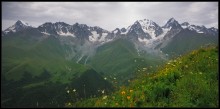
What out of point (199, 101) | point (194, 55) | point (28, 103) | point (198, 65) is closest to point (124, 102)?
point (199, 101)

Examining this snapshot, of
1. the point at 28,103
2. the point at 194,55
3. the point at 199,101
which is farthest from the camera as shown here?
the point at 28,103

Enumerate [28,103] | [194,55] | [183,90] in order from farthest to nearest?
[28,103] < [194,55] < [183,90]

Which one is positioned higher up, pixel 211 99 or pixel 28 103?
pixel 211 99

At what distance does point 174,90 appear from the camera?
511 inches

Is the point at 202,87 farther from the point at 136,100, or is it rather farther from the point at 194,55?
the point at 194,55

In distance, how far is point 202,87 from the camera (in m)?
12.9

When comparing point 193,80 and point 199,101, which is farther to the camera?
point 193,80

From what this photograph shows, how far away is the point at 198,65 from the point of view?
51.6ft

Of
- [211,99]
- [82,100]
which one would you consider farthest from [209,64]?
[82,100]

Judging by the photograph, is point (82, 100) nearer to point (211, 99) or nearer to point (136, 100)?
point (136, 100)

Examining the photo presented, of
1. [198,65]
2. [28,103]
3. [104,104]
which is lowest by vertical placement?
[28,103]

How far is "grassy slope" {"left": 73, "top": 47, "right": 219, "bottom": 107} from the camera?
471 inches

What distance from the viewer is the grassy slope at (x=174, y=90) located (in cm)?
1197

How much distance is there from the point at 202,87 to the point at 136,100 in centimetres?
279
